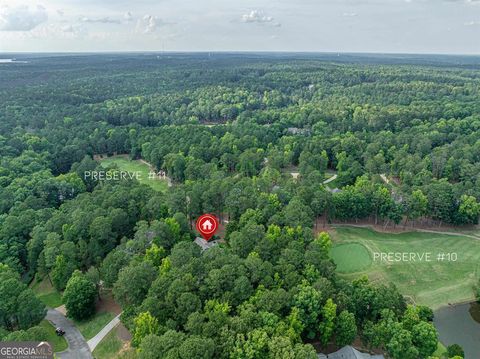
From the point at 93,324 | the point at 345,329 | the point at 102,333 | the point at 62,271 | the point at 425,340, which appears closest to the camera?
the point at 425,340

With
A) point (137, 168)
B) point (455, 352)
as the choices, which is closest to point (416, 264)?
point (455, 352)

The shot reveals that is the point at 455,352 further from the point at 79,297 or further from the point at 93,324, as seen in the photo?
the point at 79,297

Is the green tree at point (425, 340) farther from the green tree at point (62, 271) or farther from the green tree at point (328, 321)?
the green tree at point (62, 271)

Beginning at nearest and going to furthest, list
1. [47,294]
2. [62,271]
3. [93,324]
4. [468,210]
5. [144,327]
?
[144,327], [93,324], [62,271], [47,294], [468,210]

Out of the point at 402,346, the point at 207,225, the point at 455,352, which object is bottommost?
the point at 455,352

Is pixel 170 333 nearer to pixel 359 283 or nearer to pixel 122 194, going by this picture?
pixel 359 283

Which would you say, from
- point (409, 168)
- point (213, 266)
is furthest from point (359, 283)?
point (409, 168)
